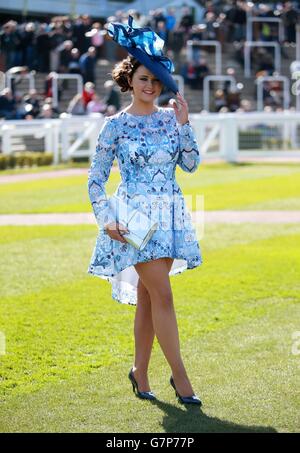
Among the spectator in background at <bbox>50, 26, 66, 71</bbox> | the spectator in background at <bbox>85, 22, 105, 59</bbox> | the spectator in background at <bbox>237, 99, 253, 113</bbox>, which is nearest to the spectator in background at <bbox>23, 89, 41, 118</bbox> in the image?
the spectator in background at <bbox>50, 26, 66, 71</bbox>

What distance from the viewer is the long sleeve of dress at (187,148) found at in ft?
18.1

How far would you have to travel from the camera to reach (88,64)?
2884cm

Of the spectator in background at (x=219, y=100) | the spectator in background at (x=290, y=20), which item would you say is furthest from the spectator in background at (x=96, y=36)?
the spectator in background at (x=290, y=20)

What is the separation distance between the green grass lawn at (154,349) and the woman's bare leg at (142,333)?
145 mm

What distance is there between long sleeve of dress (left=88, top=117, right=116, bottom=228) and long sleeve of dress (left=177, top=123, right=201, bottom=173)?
35 centimetres

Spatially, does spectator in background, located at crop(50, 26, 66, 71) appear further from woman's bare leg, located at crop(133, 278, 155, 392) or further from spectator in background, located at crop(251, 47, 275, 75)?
woman's bare leg, located at crop(133, 278, 155, 392)

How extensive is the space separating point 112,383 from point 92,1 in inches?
1203

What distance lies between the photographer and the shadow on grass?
4.96 meters

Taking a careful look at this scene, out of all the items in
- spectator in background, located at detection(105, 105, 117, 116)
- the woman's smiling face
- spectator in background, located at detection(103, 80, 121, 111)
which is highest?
the woman's smiling face

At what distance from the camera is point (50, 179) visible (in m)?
19.7

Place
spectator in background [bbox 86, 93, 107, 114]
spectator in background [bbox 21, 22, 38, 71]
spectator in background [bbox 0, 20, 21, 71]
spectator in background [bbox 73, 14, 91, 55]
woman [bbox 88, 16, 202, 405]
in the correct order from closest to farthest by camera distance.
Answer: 1. woman [bbox 88, 16, 202, 405]
2. spectator in background [bbox 86, 93, 107, 114]
3. spectator in background [bbox 0, 20, 21, 71]
4. spectator in background [bbox 21, 22, 38, 71]
5. spectator in background [bbox 73, 14, 91, 55]

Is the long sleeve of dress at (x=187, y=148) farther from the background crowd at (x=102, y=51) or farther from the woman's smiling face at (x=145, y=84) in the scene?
the background crowd at (x=102, y=51)

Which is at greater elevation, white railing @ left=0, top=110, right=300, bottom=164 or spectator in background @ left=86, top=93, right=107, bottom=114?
spectator in background @ left=86, top=93, right=107, bottom=114
